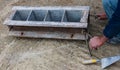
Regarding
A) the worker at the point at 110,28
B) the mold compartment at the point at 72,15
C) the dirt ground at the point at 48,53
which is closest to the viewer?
the worker at the point at 110,28

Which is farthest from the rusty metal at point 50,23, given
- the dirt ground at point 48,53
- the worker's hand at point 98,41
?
the worker's hand at point 98,41

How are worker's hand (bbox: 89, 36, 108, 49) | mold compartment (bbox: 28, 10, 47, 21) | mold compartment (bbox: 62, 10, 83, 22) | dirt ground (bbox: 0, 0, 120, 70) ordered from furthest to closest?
mold compartment (bbox: 28, 10, 47, 21) → mold compartment (bbox: 62, 10, 83, 22) → dirt ground (bbox: 0, 0, 120, 70) → worker's hand (bbox: 89, 36, 108, 49)

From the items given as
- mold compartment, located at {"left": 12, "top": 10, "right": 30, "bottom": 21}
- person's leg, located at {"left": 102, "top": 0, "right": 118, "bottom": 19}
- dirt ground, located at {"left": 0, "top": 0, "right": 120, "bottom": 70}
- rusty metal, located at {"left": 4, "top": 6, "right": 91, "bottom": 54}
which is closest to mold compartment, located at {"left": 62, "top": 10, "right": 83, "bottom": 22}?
rusty metal, located at {"left": 4, "top": 6, "right": 91, "bottom": 54}

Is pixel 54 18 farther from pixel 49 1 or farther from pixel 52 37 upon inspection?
pixel 49 1

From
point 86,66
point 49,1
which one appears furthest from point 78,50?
point 49,1

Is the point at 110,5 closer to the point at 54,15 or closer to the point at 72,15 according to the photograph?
the point at 72,15

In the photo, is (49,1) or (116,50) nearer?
(116,50)

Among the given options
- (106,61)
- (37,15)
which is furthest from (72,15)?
(106,61)

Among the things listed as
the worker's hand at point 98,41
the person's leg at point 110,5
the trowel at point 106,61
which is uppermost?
the person's leg at point 110,5

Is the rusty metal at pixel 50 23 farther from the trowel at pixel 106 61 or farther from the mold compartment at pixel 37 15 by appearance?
the trowel at pixel 106 61

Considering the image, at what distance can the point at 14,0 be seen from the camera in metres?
4.18

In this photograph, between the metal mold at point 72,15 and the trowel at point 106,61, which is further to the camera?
the metal mold at point 72,15

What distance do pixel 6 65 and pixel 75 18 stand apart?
3.78 feet

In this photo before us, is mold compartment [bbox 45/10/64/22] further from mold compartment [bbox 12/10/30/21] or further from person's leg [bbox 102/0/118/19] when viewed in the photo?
person's leg [bbox 102/0/118/19]
